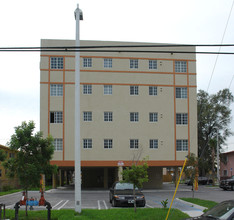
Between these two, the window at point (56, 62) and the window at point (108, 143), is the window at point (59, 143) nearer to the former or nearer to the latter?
the window at point (108, 143)

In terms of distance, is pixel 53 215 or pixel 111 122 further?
pixel 111 122

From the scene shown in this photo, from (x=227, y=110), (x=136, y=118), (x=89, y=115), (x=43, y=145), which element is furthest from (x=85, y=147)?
(x=227, y=110)

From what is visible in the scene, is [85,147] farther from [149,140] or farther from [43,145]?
[43,145]

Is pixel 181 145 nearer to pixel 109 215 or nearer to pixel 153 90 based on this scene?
pixel 153 90

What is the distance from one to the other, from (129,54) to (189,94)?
24.9ft

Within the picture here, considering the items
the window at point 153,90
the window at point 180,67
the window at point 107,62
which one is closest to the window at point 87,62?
the window at point 107,62

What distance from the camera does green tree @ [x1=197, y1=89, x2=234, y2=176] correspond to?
6072cm

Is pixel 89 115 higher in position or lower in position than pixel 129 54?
lower

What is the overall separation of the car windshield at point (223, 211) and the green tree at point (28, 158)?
27.5 feet

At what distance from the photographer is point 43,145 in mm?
16531

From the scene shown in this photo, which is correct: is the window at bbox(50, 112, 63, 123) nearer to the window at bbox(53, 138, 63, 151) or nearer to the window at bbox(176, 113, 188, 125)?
the window at bbox(53, 138, 63, 151)

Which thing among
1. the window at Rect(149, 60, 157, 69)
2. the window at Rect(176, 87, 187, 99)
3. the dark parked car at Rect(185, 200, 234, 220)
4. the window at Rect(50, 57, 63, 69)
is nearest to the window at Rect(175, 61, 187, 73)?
the window at Rect(176, 87, 187, 99)

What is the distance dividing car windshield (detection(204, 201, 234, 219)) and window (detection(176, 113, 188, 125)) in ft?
95.4

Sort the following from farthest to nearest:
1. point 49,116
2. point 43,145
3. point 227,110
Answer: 1. point 227,110
2. point 49,116
3. point 43,145
